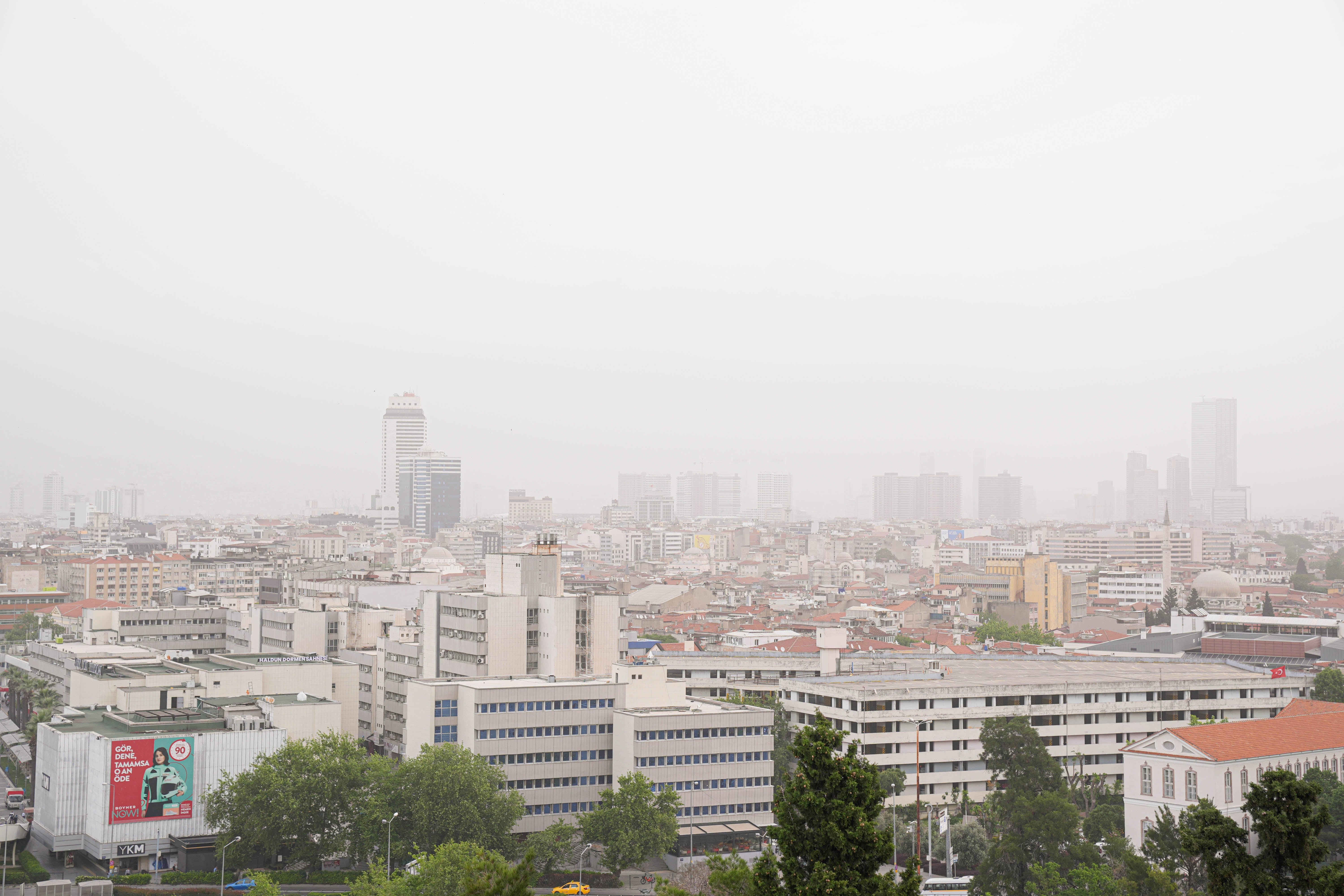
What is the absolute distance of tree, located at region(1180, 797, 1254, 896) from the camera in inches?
549

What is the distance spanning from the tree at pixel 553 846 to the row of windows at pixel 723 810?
10.7 feet

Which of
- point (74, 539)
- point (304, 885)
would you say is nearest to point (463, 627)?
point (304, 885)

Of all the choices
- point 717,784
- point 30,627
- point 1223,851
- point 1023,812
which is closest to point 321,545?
point 30,627

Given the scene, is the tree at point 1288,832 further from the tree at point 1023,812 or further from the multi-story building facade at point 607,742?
the multi-story building facade at point 607,742

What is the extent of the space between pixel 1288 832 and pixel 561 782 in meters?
22.4

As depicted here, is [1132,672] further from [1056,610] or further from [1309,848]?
[1056,610]

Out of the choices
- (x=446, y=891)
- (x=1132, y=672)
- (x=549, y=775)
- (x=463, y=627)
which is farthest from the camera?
(x=1132, y=672)

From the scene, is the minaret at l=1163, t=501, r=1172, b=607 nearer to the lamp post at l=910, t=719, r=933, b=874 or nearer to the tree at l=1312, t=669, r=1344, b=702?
the tree at l=1312, t=669, r=1344, b=702

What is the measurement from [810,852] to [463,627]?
1101 inches

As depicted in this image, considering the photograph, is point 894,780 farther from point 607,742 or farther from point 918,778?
point 607,742

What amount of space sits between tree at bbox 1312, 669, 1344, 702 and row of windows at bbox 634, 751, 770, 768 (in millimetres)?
21636

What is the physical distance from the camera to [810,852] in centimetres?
1405

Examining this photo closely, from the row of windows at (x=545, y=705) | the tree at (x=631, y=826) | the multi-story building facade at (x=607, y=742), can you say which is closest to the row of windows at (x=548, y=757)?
the multi-story building facade at (x=607, y=742)

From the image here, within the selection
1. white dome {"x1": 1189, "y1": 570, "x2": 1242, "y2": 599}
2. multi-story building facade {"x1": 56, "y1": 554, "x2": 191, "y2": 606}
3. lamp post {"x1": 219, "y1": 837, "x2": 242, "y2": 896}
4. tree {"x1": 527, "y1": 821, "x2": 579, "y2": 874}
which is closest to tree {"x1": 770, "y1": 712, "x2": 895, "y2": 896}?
tree {"x1": 527, "y1": 821, "x2": 579, "y2": 874}
